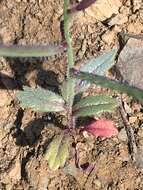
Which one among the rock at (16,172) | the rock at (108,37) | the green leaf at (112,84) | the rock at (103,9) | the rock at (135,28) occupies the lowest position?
the rock at (16,172)

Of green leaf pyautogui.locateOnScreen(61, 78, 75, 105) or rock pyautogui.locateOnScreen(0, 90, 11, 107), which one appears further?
rock pyautogui.locateOnScreen(0, 90, 11, 107)

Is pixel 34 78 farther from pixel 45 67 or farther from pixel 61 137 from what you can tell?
pixel 61 137

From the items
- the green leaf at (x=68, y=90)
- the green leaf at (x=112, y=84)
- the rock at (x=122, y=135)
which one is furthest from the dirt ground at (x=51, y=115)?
the green leaf at (x=112, y=84)

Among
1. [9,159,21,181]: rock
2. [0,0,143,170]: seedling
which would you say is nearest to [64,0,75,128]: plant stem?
[0,0,143,170]: seedling

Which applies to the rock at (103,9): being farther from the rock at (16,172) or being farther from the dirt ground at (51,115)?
the rock at (16,172)

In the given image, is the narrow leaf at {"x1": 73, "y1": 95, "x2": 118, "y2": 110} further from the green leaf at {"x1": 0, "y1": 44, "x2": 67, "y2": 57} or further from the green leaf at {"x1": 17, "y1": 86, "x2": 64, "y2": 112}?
the green leaf at {"x1": 0, "y1": 44, "x2": 67, "y2": 57}

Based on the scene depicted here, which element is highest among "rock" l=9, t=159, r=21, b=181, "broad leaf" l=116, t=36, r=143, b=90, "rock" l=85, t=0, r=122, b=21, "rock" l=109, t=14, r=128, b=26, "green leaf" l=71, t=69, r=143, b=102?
"rock" l=85, t=0, r=122, b=21

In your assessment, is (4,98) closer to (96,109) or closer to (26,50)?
(96,109)
